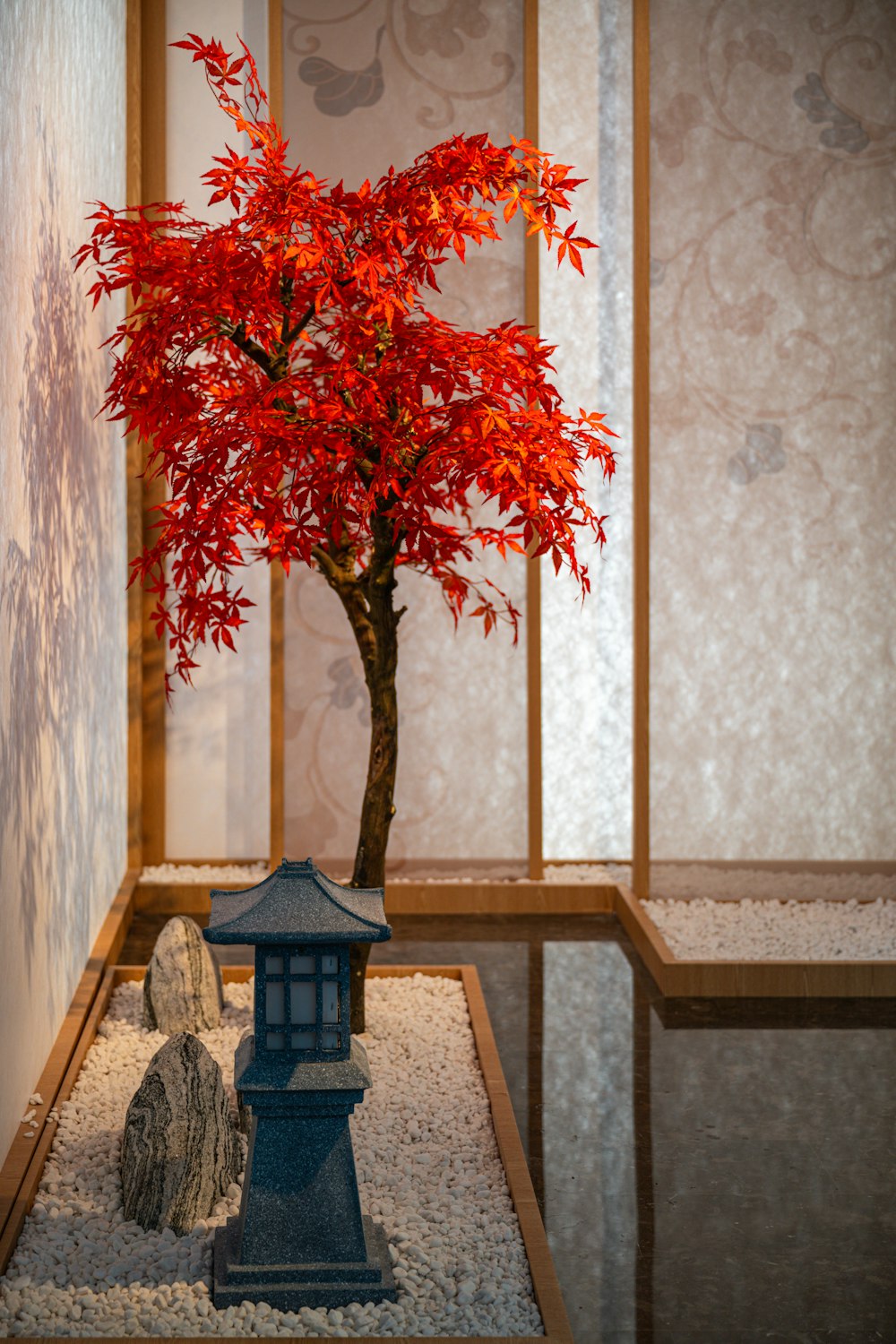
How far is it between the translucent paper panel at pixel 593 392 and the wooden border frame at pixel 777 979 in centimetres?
130

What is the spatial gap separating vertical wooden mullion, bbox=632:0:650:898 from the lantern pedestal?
2382 mm

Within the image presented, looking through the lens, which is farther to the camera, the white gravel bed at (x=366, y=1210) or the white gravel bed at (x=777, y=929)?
the white gravel bed at (x=777, y=929)

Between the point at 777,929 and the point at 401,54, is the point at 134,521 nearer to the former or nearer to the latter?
the point at 401,54

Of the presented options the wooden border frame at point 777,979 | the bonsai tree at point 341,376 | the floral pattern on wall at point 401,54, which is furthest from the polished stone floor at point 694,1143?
the floral pattern on wall at point 401,54

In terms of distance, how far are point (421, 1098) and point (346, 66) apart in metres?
3.19

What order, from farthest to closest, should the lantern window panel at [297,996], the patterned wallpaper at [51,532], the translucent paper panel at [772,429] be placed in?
the translucent paper panel at [772,429] → the patterned wallpaper at [51,532] → the lantern window panel at [297,996]

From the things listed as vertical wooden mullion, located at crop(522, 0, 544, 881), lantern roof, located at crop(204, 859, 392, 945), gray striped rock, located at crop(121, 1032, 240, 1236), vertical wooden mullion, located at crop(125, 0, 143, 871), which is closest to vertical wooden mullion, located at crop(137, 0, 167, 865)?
vertical wooden mullion, located at crop(125, 0, 143, 871)

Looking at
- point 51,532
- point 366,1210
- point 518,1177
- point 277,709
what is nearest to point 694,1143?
point 518,1177

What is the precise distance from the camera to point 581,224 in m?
5.20

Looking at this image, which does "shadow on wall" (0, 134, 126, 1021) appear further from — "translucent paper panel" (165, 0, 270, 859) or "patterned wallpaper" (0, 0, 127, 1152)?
"translucent paper panel" (165, 0, 270, 859)

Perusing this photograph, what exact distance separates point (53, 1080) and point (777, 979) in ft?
6.33

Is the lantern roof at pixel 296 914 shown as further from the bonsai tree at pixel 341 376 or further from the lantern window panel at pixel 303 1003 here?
the bonsai tree at pixel 341 376

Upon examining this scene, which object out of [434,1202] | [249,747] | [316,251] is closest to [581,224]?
[249,747]

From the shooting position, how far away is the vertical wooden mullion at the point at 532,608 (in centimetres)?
469
